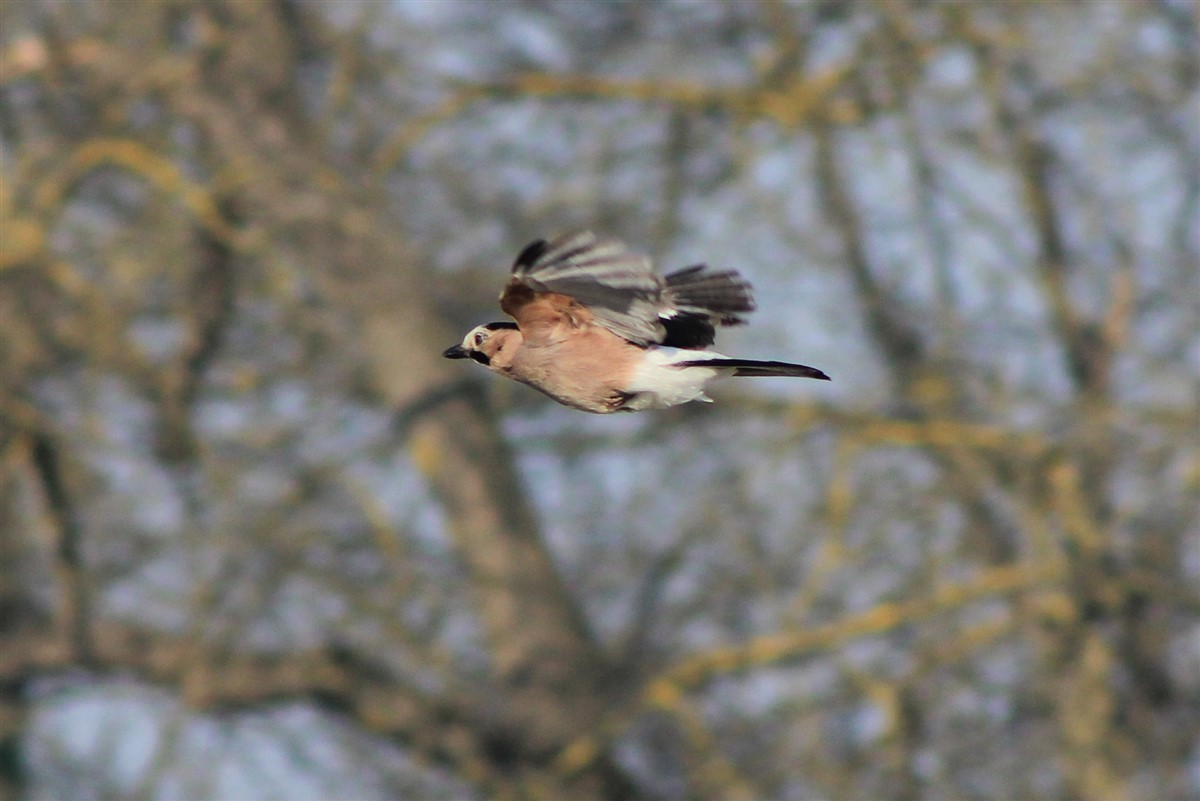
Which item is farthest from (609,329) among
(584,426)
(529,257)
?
(584,426)

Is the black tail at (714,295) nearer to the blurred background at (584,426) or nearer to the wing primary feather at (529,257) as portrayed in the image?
the wing primary feather at (529,257)

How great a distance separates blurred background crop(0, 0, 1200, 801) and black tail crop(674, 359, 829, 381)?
16.9 ft

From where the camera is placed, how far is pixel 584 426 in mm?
10859

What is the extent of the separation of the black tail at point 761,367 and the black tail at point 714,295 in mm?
265

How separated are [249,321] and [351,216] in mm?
840

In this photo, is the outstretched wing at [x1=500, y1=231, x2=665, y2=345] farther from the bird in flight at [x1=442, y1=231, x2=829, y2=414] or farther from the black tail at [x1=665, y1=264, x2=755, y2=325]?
the black tail at [x1=665, y1=264, x2=755, y2=325]

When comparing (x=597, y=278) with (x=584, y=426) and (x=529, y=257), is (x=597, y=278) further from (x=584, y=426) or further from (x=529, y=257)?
(x=584, y=426)

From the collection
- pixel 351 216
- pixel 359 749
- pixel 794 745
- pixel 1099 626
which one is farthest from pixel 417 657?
pixel 1099 626

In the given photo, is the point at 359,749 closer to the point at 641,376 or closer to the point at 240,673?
the point at 240,673

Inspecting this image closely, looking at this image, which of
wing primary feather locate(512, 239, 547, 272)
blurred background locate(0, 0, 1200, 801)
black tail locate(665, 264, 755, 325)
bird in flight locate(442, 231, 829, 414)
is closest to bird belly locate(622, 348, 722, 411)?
bird in flight locate(442, 231, 829, 414)

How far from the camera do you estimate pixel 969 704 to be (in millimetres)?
9711

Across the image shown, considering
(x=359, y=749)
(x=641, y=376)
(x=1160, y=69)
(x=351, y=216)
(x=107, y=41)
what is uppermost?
(x=107, y=41)

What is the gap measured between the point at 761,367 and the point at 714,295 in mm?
586

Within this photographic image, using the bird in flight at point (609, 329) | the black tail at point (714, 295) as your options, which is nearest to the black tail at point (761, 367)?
the bird in flight at point (609, 329)
